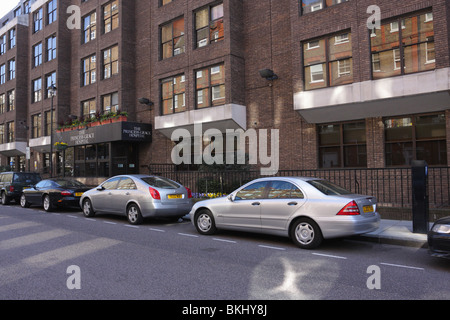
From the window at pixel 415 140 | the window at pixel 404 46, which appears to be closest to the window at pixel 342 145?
the window at pixel 415 140

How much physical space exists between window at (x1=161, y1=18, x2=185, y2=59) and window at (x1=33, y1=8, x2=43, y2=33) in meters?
17.3

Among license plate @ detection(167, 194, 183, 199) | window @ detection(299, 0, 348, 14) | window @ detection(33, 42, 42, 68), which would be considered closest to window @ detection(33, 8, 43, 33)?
window @ detection(33, 42, 42, 68)

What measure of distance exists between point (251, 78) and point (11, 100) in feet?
92.5

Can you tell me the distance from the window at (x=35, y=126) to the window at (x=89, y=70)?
766 centimetres

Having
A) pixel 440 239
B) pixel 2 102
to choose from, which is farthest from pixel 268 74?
pixel 2 102

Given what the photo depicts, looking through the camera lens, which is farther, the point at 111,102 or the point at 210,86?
the point at 111,102

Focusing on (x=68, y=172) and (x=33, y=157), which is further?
(x=33, y=157)

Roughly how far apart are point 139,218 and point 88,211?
297 cm

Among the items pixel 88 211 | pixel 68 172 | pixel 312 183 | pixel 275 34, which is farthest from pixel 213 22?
pixel 68 172

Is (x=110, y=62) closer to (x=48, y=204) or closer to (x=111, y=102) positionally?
(x=111, y=102)

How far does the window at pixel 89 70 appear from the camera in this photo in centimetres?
2444

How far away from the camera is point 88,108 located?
24.9 meters

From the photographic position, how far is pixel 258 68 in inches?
652
